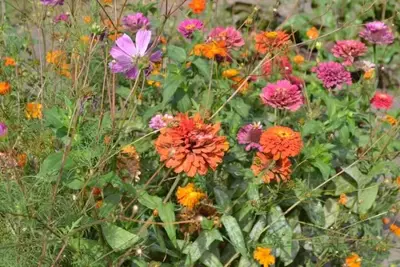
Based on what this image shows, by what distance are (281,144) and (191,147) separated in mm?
299

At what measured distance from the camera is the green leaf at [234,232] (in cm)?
179

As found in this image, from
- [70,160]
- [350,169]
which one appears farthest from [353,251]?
[70,160]

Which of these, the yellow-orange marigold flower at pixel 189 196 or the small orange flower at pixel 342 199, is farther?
the small orange flower at pixel 342 199

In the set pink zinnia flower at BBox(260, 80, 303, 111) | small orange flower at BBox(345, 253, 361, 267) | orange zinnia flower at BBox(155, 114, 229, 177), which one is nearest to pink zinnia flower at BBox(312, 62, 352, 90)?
pink zinnia flower at BBox(260, 80, 303, 111)

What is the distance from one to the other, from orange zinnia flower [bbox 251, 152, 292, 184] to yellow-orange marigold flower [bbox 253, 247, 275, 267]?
0.64ft

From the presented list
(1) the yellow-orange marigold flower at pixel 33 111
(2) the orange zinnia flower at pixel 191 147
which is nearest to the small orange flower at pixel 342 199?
(2) the orange zinnia flower at pixel 191 147

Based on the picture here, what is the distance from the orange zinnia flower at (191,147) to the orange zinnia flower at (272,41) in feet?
1.50

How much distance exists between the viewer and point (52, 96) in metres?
2.05

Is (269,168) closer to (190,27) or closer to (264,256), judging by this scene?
(264,256)

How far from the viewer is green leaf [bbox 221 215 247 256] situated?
1.79 meters

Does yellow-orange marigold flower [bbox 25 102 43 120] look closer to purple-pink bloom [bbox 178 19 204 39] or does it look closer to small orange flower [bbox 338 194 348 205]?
purple-pink bloom [bbox 178 19 204 39]

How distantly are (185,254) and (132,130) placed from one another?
0.40m

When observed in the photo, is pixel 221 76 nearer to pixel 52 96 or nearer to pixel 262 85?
pixel 262 85

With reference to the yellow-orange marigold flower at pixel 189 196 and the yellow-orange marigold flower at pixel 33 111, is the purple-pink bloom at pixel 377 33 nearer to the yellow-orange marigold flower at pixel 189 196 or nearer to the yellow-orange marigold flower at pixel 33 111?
the yellow-orange marigold flower at pixel 189 196
